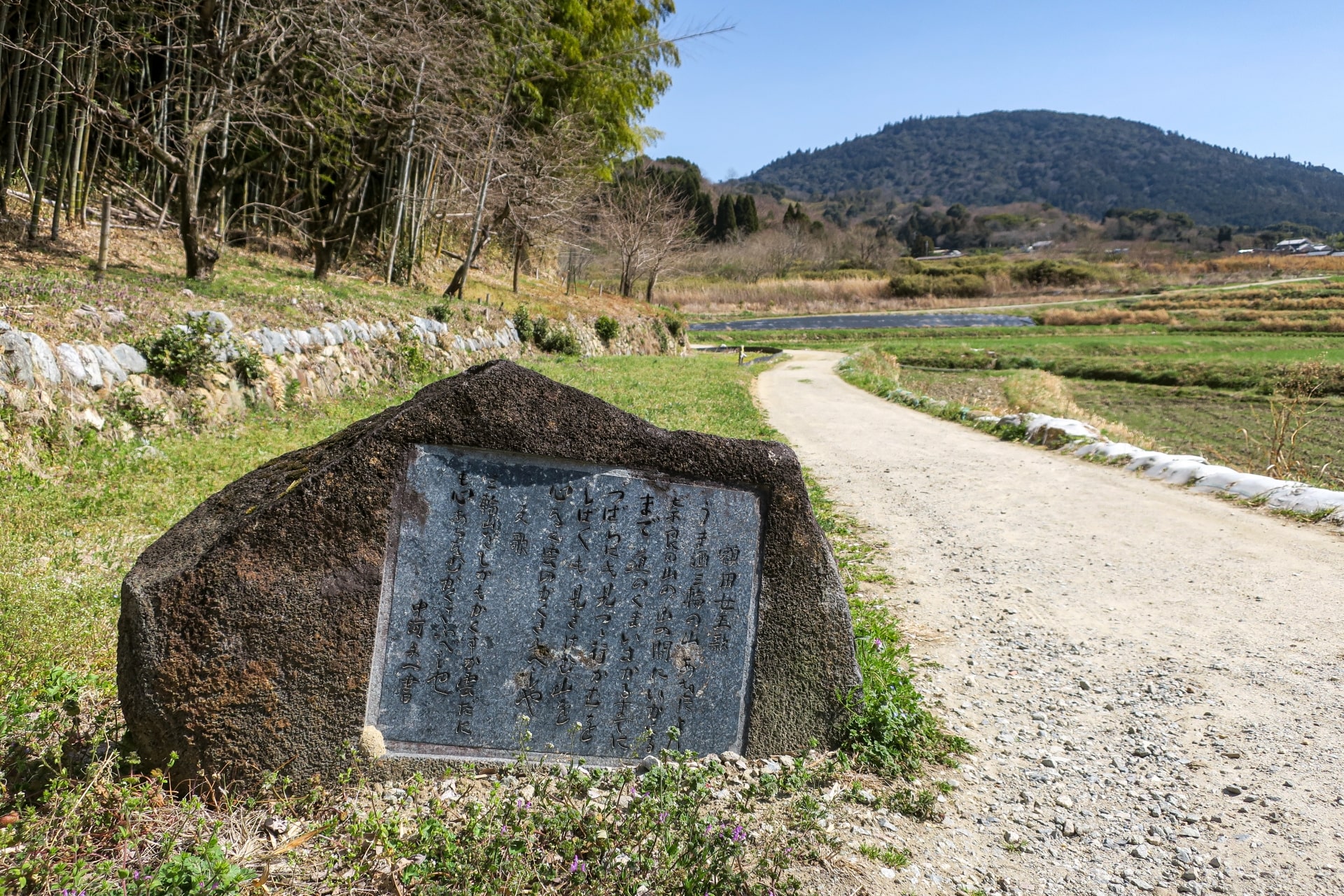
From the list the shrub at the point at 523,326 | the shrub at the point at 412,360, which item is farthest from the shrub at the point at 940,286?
the shrub at the point at 412,360

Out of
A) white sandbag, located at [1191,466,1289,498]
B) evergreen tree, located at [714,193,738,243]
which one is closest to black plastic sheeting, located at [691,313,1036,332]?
evergreen tree, located at [714,193,738,243]

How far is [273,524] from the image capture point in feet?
8.45

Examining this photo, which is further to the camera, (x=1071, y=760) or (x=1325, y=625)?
(x=1325, y=625)

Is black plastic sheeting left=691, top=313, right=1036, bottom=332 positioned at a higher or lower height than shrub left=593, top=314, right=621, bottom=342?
higher

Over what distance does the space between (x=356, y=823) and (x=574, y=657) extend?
866mm

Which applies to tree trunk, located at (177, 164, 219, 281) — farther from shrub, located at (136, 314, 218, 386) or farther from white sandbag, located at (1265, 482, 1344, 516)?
white sandbag, located at (1265, 482, 1344, 516)

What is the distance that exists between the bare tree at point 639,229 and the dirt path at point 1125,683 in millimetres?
28824

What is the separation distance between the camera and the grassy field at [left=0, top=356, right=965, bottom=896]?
2.22 m

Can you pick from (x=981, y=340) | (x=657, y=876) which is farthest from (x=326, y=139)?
(x=981, y=340)

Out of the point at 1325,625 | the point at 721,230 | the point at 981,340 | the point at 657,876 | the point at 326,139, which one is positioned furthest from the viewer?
the point at 721,230

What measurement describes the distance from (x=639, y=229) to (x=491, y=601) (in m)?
34.6

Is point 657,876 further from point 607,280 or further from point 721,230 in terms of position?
point 721,230

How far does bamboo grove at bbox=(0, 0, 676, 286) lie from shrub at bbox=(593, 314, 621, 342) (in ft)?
10.8

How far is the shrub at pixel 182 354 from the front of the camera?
6797 millimetres
